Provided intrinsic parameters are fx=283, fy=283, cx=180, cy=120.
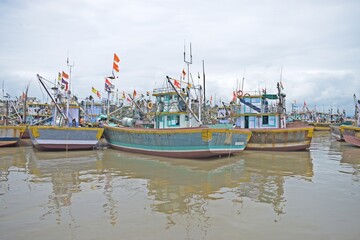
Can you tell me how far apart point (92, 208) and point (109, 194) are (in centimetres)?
141

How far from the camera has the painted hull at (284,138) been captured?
21.3 m

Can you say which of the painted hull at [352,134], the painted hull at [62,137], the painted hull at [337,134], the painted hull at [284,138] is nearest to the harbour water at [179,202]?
the painted hull at [62,137]

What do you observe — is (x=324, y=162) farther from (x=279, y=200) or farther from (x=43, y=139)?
(x=43, y=139)

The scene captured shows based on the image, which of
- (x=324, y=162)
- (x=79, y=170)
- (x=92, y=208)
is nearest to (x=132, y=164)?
(x=79, y=170)

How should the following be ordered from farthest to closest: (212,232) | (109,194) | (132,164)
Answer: (132,164), (109,194), (212,232)

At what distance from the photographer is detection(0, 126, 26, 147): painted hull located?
2323 cm

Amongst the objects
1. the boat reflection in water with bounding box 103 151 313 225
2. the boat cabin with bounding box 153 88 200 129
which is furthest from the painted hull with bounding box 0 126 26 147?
the boat cabin with bounding box 153 88 200 129

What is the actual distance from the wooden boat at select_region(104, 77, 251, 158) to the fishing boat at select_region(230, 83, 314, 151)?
369 centimetres

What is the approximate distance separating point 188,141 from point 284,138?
896cm

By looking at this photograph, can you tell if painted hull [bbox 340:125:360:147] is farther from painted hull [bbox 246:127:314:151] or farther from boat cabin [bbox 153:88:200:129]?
boat cabin [bbox 153:88:200:129]

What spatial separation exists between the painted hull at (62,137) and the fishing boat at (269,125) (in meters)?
12.4

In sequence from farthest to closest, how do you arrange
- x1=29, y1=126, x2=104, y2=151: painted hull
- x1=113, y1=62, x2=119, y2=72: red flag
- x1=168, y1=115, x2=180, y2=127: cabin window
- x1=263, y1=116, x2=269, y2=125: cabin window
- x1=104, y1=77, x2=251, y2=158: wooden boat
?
1. x1=263, y1=116, x2=269, y2=125: cabin window
2. x1=113, y1=62, x2=119, y2=72: red flag
3. x1=29, y1=126, x2=104, y2=151: painted hull
4. x1=168, y1=115, x2=180, y2=127: cabin window
5. x1=104, y1=77, x2=251, y2=158: wooden boat

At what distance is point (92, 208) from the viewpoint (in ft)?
25.5

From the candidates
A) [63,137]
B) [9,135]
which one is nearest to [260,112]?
[63,137]
